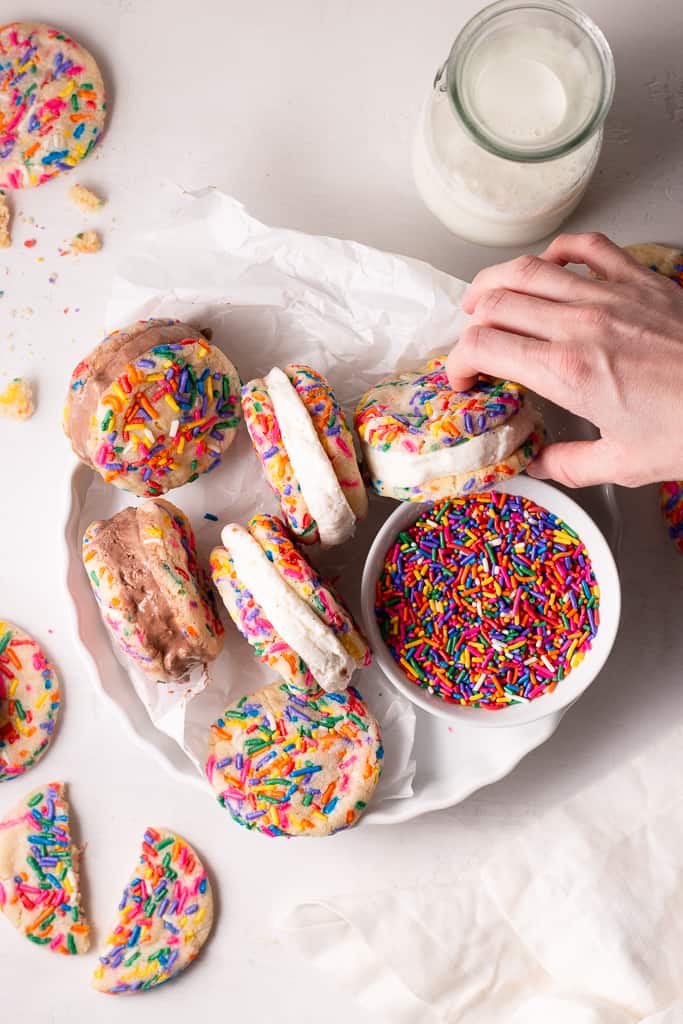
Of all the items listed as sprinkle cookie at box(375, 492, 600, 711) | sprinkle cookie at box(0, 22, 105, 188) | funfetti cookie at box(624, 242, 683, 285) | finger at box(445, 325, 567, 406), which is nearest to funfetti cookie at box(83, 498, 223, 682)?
sprinkle cookie at box(375, 492, 600, 711)

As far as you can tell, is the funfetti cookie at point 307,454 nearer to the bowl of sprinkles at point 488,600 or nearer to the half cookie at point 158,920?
the bowl of sprinkles at point 488,600

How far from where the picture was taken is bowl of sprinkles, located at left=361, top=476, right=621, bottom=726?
5.74 ft

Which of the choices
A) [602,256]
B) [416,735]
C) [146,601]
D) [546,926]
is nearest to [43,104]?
[146,601]

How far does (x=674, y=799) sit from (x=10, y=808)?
1.29 meters

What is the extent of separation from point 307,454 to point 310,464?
17mm

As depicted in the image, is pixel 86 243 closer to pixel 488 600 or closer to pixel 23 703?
pixel 23 703

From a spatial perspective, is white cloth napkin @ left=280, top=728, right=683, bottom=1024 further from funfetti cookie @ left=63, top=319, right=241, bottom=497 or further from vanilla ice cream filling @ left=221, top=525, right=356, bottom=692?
funfetti cookie @ left=63, top=319, right=241, bottom=497

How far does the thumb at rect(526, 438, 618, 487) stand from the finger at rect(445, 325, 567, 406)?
0.33 ft

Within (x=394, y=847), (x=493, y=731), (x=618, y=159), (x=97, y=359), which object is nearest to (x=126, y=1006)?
(x=394, y=847)

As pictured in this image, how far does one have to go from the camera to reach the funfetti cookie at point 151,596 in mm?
1663

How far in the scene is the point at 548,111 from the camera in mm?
1729

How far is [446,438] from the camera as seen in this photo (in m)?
1.60

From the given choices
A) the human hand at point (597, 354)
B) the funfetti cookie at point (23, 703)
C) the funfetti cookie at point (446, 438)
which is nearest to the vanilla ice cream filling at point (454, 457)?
the funfetti cookie at point (446, 438)

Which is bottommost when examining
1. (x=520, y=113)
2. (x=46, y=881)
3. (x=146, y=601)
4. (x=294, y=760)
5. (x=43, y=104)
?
(x=46, y=881)
